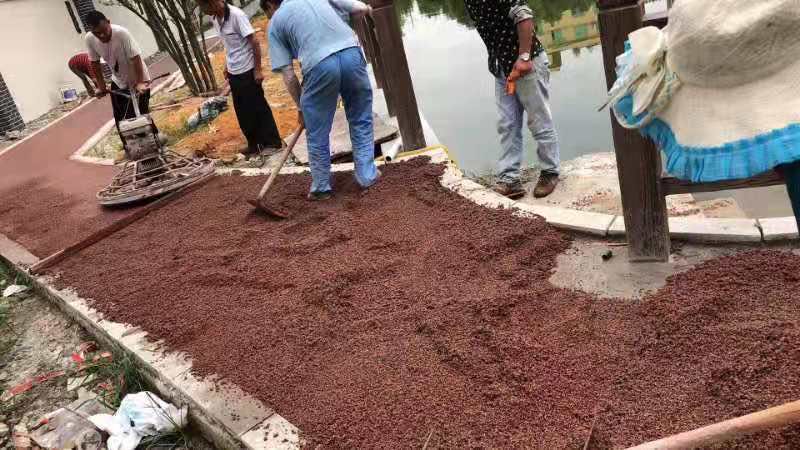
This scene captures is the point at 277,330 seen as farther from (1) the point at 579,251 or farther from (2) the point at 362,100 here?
(2) the point at 362,100

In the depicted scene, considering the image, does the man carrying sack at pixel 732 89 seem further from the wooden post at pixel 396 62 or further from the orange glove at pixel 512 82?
the wooden post at pixel 396 62

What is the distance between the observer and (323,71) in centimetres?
461

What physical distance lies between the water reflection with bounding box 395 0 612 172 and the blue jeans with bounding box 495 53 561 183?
1997 mm

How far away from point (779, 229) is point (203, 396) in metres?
2.82

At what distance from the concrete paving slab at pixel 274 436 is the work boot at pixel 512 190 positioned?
2806mm

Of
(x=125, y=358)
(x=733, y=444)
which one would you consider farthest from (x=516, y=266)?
(x=125, y=358)

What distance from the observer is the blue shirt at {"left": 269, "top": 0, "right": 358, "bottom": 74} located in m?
4.56

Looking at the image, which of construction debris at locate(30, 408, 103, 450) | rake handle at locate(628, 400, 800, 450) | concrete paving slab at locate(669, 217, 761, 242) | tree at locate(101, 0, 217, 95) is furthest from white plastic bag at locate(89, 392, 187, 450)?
tree at locate(101, 0, 217, 95)

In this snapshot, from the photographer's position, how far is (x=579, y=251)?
3465 mm

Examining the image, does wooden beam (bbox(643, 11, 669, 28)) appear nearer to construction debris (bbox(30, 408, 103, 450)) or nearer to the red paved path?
construction debris (bbox(30, 408, 103, 450))

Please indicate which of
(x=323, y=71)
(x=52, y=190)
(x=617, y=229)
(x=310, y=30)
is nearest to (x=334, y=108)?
(x=323, y=71)

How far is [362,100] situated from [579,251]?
225cm

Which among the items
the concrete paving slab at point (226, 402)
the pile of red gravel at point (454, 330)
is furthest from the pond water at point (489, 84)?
the concrete paving slab at point (226, 402)

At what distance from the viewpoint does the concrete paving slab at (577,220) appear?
3537 millimetres
